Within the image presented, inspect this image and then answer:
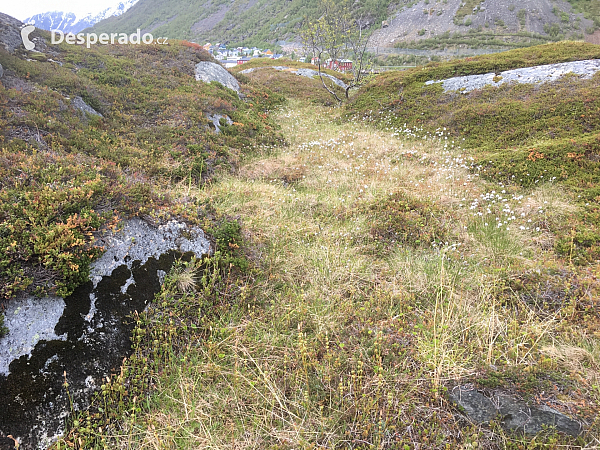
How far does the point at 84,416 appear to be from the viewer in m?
3.49

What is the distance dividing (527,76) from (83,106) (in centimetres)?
2015

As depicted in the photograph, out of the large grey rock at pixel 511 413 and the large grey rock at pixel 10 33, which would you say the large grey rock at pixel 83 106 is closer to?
the large grey rock at pixel 10 33

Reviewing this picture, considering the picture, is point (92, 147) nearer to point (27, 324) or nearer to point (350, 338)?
point (27, 324)

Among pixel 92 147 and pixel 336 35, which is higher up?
pixel 336 35

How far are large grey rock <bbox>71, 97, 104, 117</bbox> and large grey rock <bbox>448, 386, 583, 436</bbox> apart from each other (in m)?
13.3

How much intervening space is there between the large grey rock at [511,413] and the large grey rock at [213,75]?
2121cm

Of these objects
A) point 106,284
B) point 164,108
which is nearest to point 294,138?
point 164,108

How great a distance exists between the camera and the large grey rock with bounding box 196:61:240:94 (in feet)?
65.1

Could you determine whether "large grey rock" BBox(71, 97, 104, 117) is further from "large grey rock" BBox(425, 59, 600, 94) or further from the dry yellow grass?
"large grey rock" BBox(425, 59, 600, 94)

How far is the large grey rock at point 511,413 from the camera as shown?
3.28 meters

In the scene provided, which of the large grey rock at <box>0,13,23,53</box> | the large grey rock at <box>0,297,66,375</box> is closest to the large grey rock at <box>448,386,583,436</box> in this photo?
the large grey rock at <box>0,297,66,375</box>

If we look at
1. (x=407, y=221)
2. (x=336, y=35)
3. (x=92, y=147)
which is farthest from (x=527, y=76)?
(x=92, y=147)

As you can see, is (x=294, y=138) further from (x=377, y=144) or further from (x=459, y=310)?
(x=459, y=310)

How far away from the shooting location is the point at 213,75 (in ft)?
67.0
